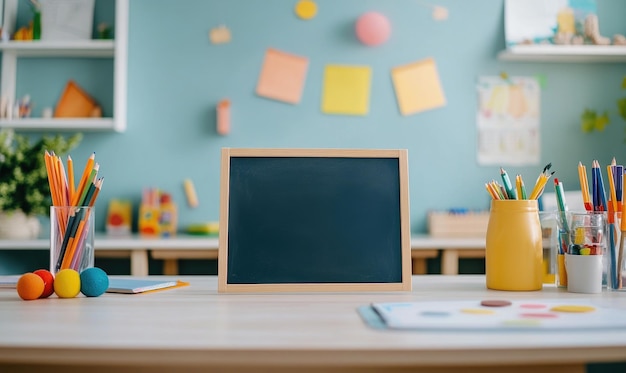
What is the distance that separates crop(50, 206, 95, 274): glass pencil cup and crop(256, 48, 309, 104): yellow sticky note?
6.06 ft

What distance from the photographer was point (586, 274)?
1.17 metres

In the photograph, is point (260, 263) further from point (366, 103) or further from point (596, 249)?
point (366, 103)

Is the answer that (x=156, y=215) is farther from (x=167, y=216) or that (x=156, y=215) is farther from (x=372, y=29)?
(x=372, y=29)

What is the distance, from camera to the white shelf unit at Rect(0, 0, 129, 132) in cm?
280

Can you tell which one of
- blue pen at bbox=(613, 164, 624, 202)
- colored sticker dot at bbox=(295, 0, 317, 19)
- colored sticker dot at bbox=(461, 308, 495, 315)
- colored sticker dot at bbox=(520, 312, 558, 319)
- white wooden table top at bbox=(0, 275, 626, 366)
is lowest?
white wooden table top at bbox=(0, 275, 626, 366)

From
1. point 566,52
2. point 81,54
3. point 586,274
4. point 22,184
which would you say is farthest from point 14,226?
point 566,52

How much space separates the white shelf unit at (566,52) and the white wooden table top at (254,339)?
2037 mm

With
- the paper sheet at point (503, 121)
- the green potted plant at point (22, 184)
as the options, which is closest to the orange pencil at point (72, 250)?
the green potted plant at point (22, 184)

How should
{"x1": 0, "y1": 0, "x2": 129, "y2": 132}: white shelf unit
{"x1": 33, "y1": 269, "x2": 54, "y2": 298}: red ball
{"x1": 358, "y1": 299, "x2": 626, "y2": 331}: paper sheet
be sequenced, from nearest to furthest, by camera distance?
{"x1": 358, "y1": 299, "x2": 626, "y2": 331}: paper sheet → {"x1": 33, "y1": 269, "x2": 54, "y2": 298}: red ball → {"x1": 0, "y1": 0, "x2": 129, "y2": 132}: white shelf unit

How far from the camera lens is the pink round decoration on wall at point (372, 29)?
2951 mm

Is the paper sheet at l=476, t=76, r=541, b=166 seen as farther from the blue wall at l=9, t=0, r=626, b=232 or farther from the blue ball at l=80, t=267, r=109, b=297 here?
the blue ball at l=80, t=267, r=109, b=297

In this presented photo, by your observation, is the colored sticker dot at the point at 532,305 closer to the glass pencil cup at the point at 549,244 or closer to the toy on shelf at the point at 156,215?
the glass pencil cup at the point at 549,244

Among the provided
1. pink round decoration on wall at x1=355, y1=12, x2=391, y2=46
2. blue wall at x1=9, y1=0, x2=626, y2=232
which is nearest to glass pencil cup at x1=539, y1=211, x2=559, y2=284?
blue wall at x1=9, y1=0, x2=626, y2=232

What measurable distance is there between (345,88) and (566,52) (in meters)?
0.98
